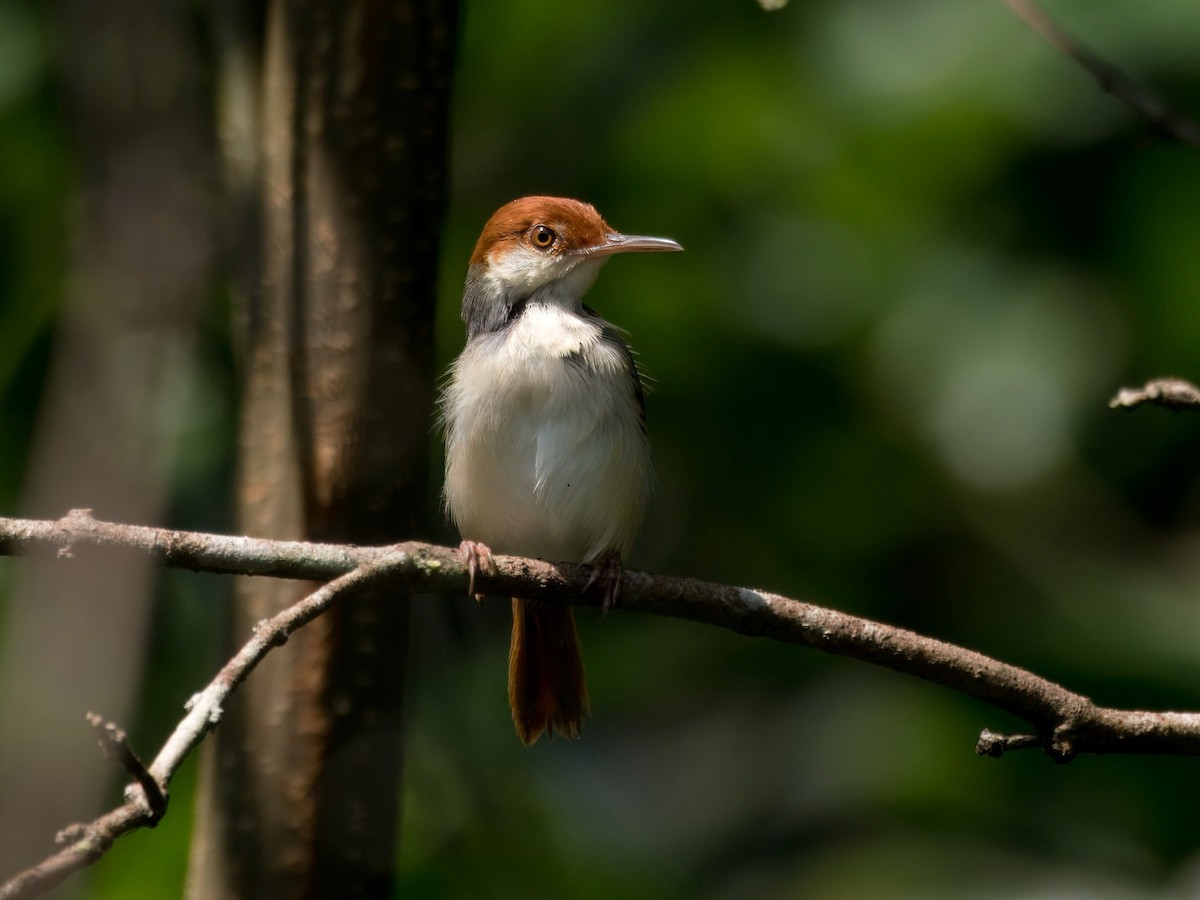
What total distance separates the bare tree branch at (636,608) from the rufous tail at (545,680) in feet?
3.61

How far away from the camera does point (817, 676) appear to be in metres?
5.58

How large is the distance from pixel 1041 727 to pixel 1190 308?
291 cm

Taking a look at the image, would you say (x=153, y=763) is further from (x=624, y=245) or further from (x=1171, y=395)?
(x=624, y=245)

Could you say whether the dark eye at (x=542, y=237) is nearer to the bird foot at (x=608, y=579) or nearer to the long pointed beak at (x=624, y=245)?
the long pointed beak at (x=624, y=245)

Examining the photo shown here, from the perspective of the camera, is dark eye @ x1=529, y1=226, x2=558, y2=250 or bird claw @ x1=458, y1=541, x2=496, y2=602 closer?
bird claw @ x1=458, y1=541, x2=496, y2=602

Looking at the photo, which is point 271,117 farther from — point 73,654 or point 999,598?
point 999,598

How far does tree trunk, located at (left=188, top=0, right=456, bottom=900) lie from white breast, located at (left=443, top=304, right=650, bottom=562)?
650mm

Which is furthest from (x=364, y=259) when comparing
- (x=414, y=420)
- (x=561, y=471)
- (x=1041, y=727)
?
(x=1041, y=727)

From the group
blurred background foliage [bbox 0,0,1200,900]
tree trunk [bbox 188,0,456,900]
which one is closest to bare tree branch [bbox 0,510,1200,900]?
tree trunk [bbox 188,0,456,900]

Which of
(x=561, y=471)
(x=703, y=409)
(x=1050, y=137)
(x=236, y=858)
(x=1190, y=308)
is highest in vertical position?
(x=1050, y=137)

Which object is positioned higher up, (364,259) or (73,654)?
(364,259)

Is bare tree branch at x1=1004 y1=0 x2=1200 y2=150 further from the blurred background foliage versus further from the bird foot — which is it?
the blurred background foliage

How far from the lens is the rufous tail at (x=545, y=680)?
13.9 ft

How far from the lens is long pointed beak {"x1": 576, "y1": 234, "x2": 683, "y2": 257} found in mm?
4344
